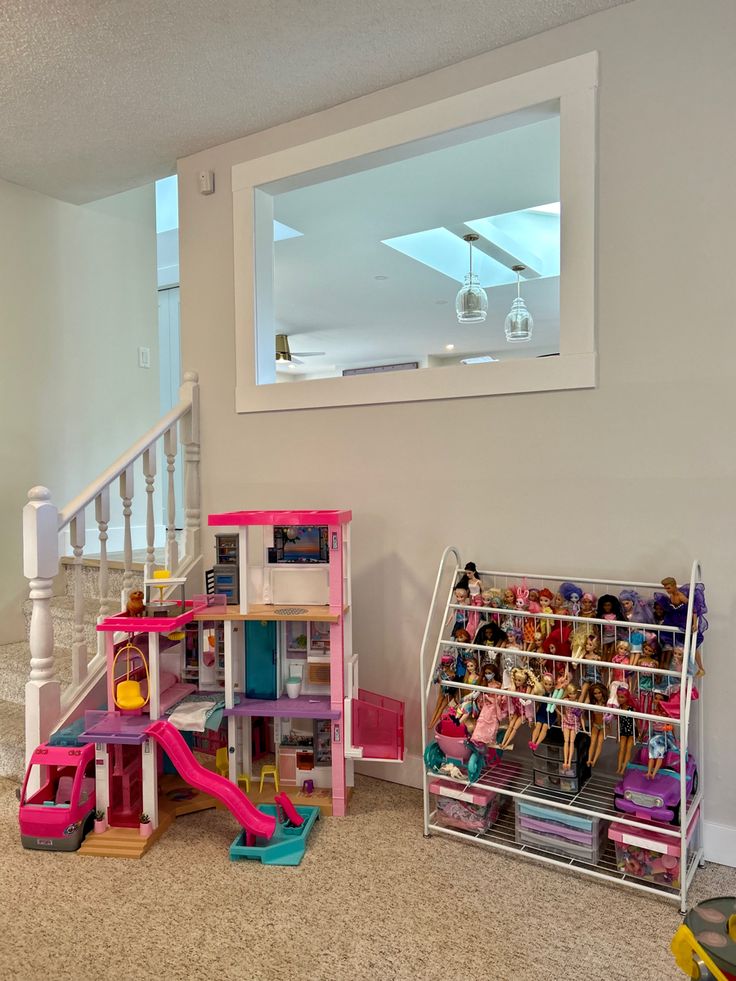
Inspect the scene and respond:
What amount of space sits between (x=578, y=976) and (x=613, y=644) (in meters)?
0.84

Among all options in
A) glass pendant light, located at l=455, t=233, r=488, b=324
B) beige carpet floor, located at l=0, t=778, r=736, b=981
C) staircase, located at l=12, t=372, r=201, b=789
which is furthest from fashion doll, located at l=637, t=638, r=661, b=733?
glass pendant light, located at l=455, t=233, r=488, b=324

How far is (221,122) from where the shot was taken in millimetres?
2857

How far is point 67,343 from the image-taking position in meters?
3.72

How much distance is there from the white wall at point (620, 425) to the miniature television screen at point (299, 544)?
0.32m

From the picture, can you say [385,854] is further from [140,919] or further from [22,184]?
[22,184]

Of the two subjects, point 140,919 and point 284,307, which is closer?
point 140,919

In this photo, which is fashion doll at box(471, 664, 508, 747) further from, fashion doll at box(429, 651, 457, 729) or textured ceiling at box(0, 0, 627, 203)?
textured ceiling at box(0, 0, 627, 203)

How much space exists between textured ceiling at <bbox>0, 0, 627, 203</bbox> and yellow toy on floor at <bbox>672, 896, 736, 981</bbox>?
2.33 meters

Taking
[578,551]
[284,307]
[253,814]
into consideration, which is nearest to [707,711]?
[578,551]

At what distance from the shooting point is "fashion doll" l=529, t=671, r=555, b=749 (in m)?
2.04

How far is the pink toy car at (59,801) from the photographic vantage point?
212cm

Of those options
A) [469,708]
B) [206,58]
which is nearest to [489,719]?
[469,708]

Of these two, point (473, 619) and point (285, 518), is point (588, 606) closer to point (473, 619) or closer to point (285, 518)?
point (473, 619)

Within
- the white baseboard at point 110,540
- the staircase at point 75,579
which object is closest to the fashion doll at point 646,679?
the staircase at point 75,579
